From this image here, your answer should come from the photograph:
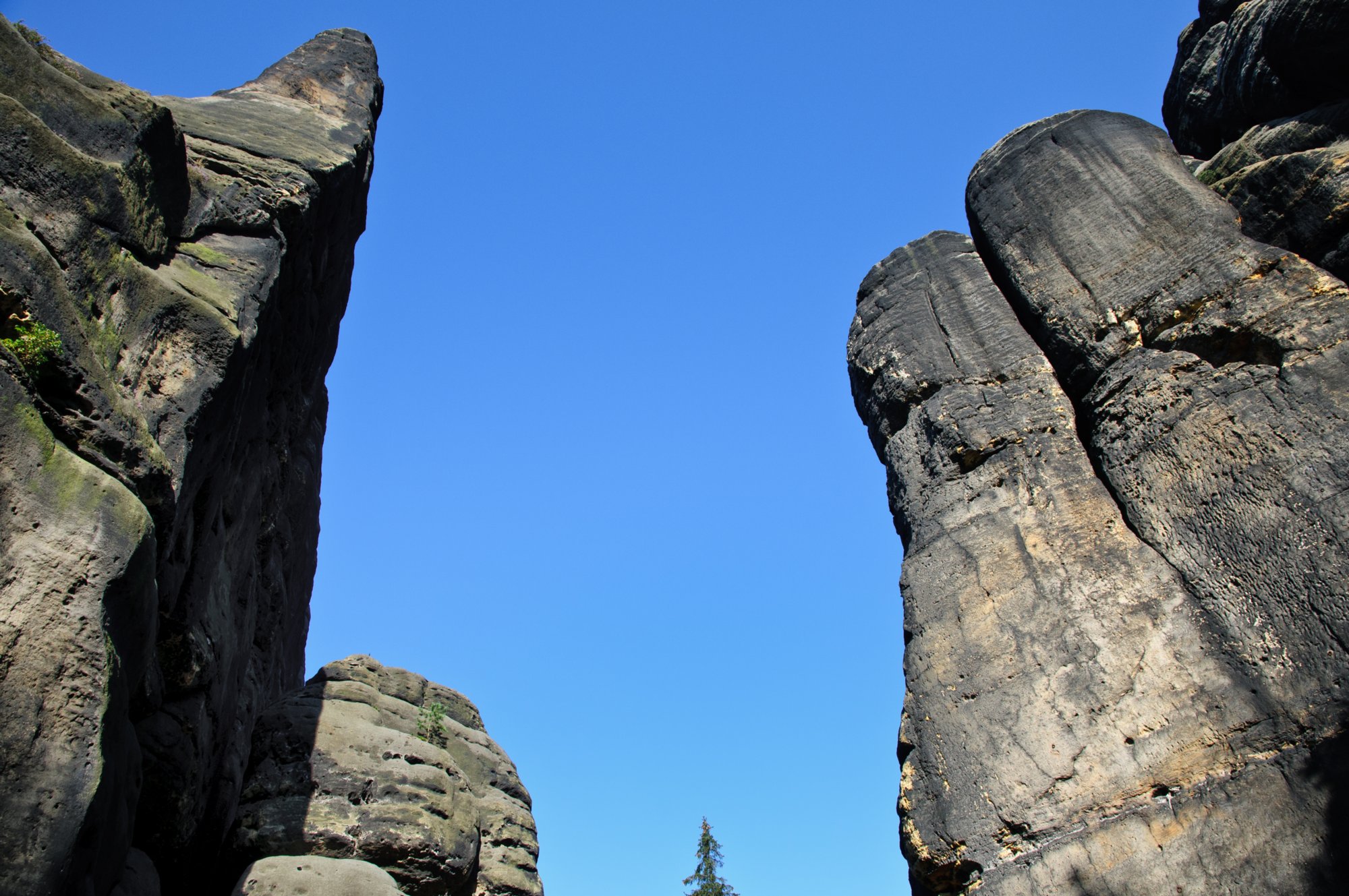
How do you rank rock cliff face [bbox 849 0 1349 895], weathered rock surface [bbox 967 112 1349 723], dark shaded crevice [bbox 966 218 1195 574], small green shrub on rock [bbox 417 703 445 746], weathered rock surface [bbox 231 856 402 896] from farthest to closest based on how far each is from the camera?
small green shrub on rock [bbox 417 703 445 746] < dark shaded crevice [bbox 966 218 1195 574] < weathered rock surface [bbox 231 856 402 896] < weathered rock surface [bbox 967 112 1349 723] < rock cliff face [bbox 849 0 1349 895]

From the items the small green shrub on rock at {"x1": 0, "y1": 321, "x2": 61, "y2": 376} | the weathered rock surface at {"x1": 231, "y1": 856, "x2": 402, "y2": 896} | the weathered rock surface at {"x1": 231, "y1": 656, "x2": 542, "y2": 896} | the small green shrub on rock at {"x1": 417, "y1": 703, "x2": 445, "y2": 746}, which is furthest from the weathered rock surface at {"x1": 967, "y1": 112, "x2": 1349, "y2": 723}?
the small green shrub on rock at {"x1": 0, "y1": 321, "x2": 61, "y2": 376}

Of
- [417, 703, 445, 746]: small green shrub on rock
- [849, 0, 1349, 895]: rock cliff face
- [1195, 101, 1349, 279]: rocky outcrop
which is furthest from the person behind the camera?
[417, 703, 445, 746]: small green shrub on rock

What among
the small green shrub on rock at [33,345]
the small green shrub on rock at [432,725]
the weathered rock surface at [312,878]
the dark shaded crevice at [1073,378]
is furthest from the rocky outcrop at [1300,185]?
the small green shrub on rock at [432,725]

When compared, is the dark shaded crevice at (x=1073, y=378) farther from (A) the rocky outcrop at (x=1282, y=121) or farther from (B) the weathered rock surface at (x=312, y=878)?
(B) the weathered rock surface at (x=312, y=878)

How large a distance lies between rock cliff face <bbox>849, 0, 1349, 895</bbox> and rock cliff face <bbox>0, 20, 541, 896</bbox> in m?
7.57

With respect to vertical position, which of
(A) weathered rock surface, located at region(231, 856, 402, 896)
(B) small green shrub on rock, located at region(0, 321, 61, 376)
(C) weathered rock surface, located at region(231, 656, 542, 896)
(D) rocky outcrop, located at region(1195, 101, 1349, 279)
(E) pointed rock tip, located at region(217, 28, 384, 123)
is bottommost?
(A) weathered rock surface, located at region(231, 856, 402, 896)

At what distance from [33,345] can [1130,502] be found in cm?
1139

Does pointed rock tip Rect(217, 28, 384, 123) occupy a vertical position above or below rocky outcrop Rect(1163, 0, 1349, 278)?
above

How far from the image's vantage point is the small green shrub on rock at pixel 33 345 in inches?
303

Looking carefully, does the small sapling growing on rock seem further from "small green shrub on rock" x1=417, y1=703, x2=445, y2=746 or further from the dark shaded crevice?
the dark shaded crevice

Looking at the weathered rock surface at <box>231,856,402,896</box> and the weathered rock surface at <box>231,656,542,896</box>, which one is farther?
the weathered rock surface at <box>231,656,542,896</box>

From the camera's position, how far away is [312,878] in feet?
37.2

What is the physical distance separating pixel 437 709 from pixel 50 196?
10.4 m

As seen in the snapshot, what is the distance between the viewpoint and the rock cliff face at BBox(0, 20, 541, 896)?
274 inches
